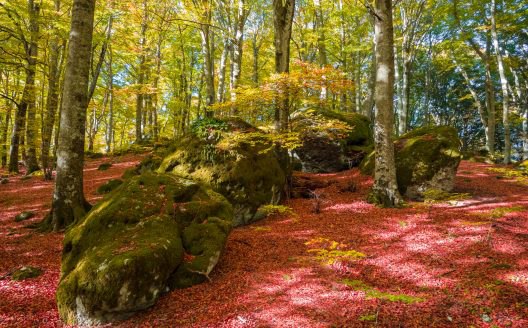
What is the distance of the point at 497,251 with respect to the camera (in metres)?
→ 4.72

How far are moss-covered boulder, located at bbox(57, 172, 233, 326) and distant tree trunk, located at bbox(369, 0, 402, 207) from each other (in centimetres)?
464

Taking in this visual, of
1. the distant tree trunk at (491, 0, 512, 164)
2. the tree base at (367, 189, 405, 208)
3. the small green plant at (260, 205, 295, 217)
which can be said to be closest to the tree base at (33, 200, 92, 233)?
the small green plant at (260, 205, 295, 217)

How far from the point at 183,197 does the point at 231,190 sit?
2017 mm

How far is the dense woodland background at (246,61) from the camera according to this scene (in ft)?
33.5

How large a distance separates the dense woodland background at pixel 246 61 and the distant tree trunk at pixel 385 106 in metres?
0.57

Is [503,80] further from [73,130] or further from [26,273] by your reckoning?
[26,273]

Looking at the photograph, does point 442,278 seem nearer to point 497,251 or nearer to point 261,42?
point 497,251

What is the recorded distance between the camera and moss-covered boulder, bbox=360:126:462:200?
851 centimetres

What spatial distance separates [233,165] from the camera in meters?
7.77

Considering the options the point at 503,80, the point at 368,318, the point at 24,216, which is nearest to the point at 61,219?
the point at 24,216

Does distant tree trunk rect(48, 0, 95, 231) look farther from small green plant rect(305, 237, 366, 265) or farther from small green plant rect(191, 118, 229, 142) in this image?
small green plant rect(305, 237, 366, 265)

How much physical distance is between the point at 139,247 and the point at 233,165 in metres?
4.15

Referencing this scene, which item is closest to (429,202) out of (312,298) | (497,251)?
(497,251)

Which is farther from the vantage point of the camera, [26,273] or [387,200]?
[387,200]
